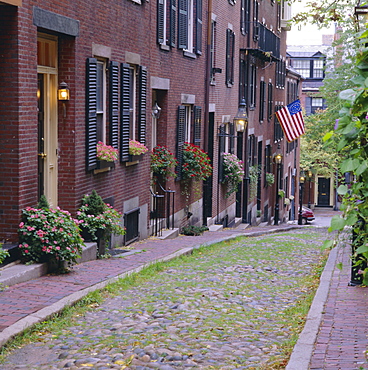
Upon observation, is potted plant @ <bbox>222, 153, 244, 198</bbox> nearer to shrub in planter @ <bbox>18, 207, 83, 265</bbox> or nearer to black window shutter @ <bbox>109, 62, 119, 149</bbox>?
black window shutter @ <bbox>109, 62, 119, 149</bbox>

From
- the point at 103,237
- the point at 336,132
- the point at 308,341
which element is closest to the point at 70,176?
the point at 103,237

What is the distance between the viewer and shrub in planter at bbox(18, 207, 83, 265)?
28.1ft

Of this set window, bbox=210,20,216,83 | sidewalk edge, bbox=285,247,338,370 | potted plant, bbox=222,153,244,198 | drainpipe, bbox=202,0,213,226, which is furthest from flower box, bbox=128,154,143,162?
potted plant, bbox=222,153,244,198

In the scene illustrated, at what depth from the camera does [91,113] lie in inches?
436

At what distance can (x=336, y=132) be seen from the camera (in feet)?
13.7

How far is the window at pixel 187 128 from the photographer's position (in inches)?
680

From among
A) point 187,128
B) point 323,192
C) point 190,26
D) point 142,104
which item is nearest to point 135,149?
point 142,104

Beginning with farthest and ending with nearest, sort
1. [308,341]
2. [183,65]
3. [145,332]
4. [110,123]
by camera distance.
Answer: [183,65] → [110,123] → [145,332] → [308,341]

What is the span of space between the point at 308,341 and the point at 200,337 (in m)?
1.07

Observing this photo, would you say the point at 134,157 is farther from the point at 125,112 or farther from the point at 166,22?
the point at 166,22

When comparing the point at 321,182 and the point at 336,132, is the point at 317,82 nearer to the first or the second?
the point at 321,182

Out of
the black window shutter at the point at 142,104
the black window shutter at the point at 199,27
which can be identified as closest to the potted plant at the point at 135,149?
the black window shutter at the point at 142,104

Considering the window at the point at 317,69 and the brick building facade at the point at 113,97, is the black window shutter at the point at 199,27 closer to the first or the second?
the brick building facade at the point at 113,97

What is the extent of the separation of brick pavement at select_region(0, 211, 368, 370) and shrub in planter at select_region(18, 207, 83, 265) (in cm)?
31
